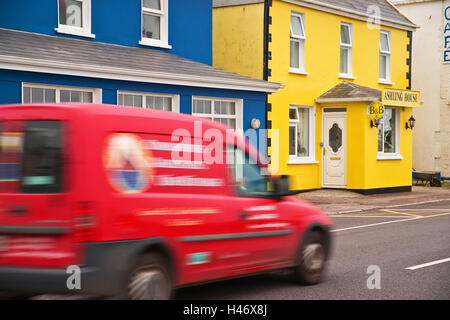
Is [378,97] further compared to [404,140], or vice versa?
[404,140]

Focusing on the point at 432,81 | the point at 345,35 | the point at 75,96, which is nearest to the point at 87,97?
the point at 75,96

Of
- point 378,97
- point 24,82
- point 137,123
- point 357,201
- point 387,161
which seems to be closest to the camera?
point 137,123

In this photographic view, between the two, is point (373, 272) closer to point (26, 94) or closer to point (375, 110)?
point (26, 94)

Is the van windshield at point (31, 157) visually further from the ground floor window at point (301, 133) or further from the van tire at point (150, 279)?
the ground floor window at point (301, 133)

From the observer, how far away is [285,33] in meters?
22.8

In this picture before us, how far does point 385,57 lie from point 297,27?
5.45 m

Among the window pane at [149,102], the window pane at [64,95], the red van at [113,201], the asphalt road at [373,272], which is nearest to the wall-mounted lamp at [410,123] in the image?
the asphalt road at [373,272]

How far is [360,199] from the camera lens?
2261 centimetres

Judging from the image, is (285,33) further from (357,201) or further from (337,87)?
(357,201)

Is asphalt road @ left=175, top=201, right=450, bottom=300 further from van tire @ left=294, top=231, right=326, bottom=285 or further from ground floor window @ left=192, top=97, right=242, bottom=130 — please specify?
ground floor window @ left=192, top=97, right=242, bottom=130
